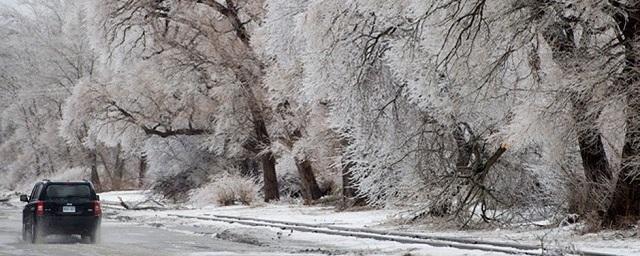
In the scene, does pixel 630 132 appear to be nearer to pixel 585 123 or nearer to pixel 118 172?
pixel 585 123

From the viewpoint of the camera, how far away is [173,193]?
158 feet

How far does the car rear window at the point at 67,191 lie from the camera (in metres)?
21.5

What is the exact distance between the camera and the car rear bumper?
21.0 meters

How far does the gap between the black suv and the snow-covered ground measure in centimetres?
356

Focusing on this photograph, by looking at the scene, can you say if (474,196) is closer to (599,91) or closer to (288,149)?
(599,91)

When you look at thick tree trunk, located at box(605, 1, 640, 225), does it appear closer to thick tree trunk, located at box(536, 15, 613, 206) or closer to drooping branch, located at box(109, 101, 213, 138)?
thick tree trunk, located at box(536, 15, 613, 206)

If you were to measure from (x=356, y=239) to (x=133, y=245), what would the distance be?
5125 millimetres

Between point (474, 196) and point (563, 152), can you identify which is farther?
point (474, 196)

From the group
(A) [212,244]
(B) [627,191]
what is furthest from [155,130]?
(B) [627,191]

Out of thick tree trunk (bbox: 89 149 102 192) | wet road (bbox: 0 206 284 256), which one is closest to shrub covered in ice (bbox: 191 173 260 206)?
wet road (bbox: 0 206 284 256)

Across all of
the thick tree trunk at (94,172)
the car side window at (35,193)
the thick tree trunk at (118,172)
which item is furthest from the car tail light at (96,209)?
the thick tree trunk at (118,172)

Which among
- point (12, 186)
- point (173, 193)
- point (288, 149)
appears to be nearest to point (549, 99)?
point (288, 149)

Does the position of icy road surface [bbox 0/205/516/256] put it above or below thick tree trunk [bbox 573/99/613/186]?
below

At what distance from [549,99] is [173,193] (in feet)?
108
